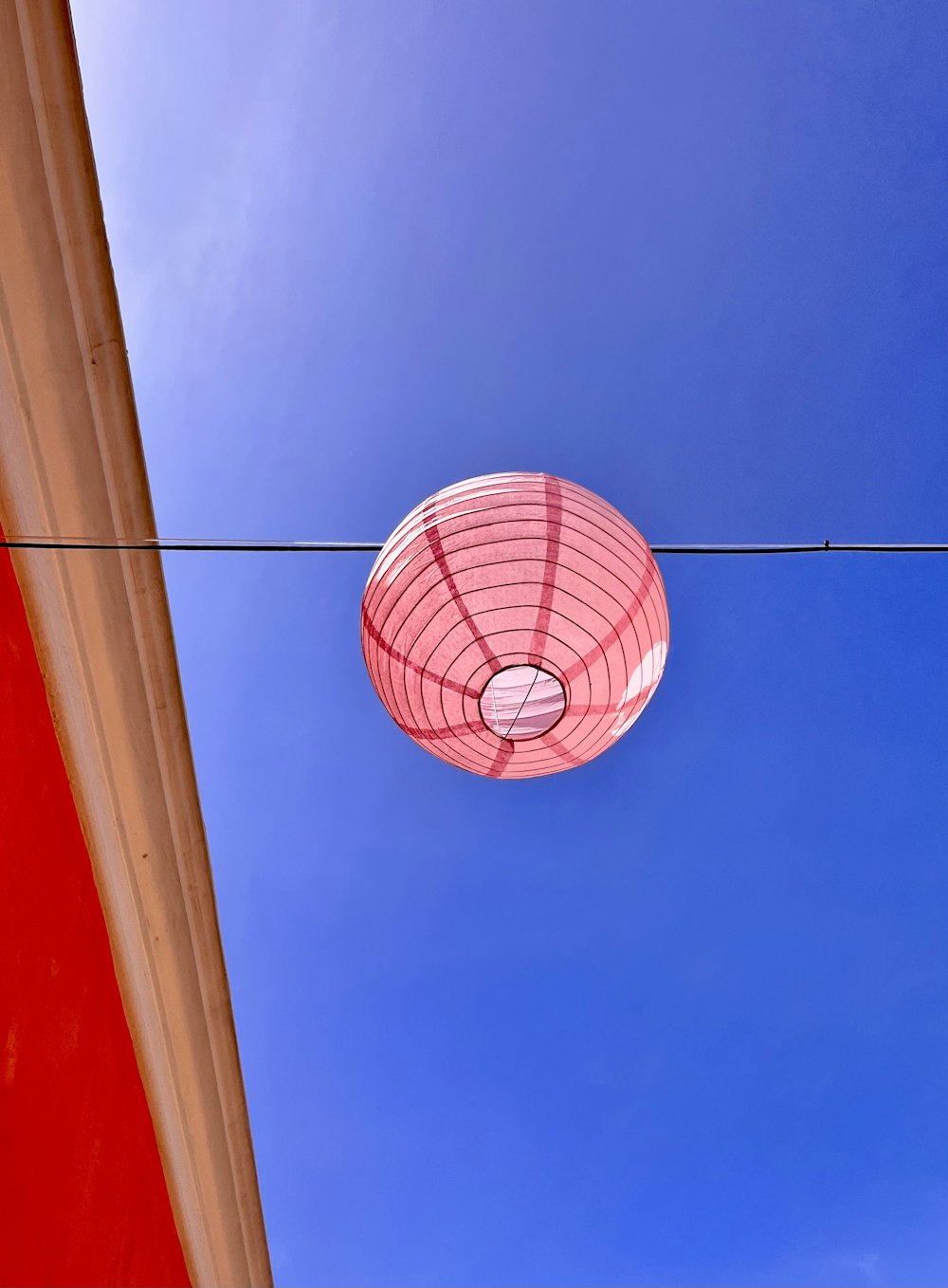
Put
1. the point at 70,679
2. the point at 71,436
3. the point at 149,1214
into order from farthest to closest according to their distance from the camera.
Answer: the point at 149,1214
the point at 70,679
the point at 71,436

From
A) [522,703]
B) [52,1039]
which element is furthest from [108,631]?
[522,703]

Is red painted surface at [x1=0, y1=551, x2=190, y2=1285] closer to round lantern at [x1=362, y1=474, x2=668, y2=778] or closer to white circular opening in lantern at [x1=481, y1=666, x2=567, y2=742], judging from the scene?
round lantern at [x1=362, y1=474, x2=668, y2=778]

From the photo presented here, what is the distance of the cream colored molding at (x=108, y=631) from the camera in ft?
6.29

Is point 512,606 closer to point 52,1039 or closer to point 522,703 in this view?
point 522,703

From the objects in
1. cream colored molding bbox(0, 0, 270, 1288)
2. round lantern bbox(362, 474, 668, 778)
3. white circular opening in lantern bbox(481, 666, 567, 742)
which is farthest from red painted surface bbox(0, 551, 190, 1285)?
white circular opening in lantern bbox(481, 666, 567, 742)

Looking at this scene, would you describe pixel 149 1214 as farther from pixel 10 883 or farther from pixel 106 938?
pixel 10 883

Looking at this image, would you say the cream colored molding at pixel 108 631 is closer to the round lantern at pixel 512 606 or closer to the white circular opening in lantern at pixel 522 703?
the round lantern at pixel 512 606

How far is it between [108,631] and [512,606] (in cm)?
142

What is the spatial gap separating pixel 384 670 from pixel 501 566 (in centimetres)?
46

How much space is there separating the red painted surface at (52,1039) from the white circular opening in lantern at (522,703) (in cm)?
137

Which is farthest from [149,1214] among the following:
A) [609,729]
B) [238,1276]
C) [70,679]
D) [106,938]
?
[609,729]

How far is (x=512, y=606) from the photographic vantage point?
1.82 meters

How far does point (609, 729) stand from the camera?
2098 millimetres

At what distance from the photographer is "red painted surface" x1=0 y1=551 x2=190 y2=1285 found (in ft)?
6.35
